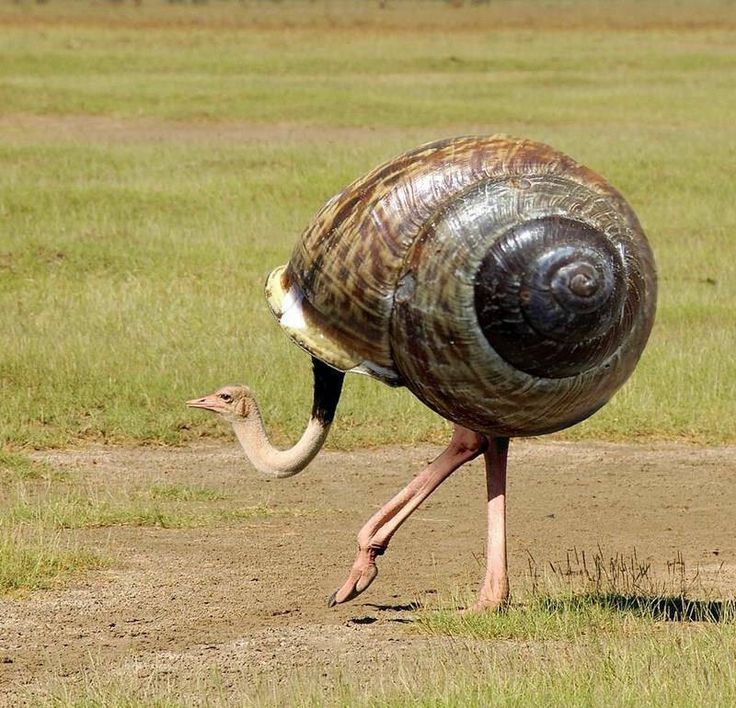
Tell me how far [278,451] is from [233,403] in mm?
287

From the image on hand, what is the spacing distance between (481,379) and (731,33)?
41642 mm

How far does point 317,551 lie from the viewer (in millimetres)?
7641

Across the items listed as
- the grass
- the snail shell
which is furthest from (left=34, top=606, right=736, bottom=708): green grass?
the snail shell

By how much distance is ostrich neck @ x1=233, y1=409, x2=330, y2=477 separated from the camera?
636 cm

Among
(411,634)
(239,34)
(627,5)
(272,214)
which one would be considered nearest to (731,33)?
(239,34)

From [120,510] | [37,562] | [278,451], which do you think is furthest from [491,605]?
[120,510]

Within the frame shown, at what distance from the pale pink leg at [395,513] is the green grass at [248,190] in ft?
10.7

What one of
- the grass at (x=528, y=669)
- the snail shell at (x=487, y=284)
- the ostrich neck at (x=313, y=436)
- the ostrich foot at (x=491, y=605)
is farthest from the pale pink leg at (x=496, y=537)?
the ostrich neck at (x=313, y=436)

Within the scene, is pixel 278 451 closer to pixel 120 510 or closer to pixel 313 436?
pixel 313 436

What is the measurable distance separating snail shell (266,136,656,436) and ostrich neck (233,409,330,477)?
0.44 metres

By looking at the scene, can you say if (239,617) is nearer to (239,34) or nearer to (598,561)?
(598,561)

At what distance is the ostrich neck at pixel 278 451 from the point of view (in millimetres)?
6359

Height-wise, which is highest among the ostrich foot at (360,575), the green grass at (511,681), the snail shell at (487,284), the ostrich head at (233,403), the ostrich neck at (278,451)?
the snail shell at (487,284)

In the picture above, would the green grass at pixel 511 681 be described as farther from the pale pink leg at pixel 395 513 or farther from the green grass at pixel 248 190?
the green grass at pixel 248 190
